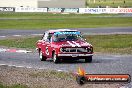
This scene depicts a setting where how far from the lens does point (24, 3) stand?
116312 millimetres

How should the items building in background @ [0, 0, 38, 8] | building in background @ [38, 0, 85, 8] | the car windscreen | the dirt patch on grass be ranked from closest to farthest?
the dirt patch on grass < the car windscreen < building in background @ [0, 0, 38, 8] < building in background @ [38, 0, 85, 8]

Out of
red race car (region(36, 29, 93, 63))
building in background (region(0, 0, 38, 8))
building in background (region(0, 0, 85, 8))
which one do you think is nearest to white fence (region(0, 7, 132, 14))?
building in background (region(0, 0, 38, 8))

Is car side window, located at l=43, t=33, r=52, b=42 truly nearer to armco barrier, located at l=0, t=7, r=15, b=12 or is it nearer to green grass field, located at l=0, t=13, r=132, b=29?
green grass field, located at l=0, t=13, r=132, b=29

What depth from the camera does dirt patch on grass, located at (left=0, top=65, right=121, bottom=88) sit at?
47.2 ft

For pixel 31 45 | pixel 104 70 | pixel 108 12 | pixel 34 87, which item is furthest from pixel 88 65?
pixel 108 12

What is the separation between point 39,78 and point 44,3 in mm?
102517

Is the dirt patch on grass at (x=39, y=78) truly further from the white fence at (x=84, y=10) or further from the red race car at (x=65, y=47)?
the white fence at (x=84, y=10)

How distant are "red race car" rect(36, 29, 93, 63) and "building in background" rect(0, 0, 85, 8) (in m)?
92.3

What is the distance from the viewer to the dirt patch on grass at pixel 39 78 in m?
14.4

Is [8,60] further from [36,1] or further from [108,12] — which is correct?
[36,1]

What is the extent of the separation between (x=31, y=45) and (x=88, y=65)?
563 inches

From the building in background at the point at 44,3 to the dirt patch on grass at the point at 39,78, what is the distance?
3823 inches

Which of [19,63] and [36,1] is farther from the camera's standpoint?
[36,1]

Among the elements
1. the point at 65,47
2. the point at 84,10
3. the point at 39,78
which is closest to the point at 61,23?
the point at 84,10
